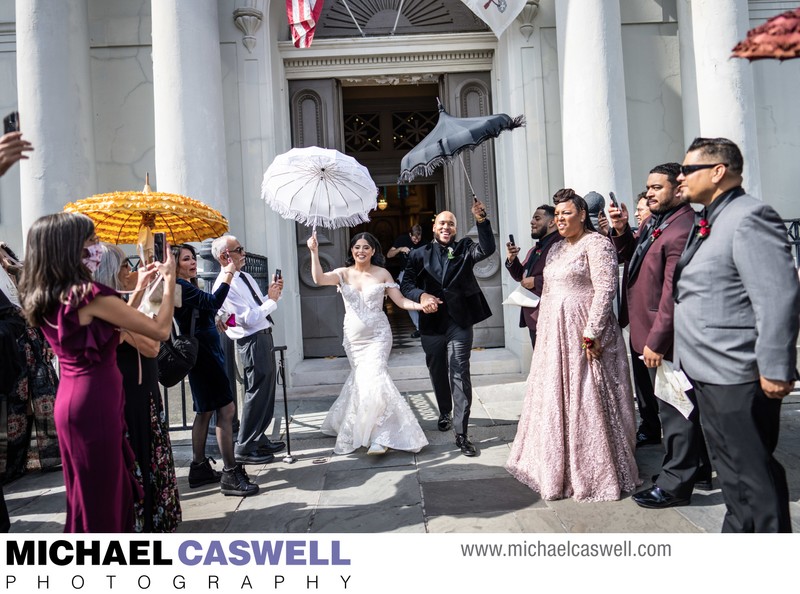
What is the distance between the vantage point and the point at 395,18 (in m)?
8.43

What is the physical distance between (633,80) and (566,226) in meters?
5.35

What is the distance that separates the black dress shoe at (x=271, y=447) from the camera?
5125 mm

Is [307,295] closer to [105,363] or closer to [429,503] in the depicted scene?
[429,503]

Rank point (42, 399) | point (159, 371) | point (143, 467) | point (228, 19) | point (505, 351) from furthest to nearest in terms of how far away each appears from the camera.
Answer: point (505, 351), point (228, 19), point (42, 399), point (159, 371), point (143, 467)

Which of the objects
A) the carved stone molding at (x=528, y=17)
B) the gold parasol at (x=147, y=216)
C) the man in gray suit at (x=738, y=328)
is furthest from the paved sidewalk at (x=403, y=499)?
the carved stone molding at (x=528, y=17)

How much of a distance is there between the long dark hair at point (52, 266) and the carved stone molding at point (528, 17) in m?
6.98

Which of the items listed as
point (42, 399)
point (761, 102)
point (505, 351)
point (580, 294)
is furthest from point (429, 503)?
point (761, 102)

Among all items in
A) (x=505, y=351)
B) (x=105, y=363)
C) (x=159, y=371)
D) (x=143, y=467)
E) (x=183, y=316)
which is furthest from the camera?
(x=505, y=351)

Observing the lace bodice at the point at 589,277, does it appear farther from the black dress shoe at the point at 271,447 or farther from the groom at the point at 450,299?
the black dress shoe at the point at 271,447

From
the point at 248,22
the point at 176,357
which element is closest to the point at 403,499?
the point at 176,357

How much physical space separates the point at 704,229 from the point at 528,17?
19.8 feet

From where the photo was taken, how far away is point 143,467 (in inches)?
130

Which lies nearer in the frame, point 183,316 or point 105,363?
point 105,363

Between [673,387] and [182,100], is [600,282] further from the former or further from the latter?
[182,100]
